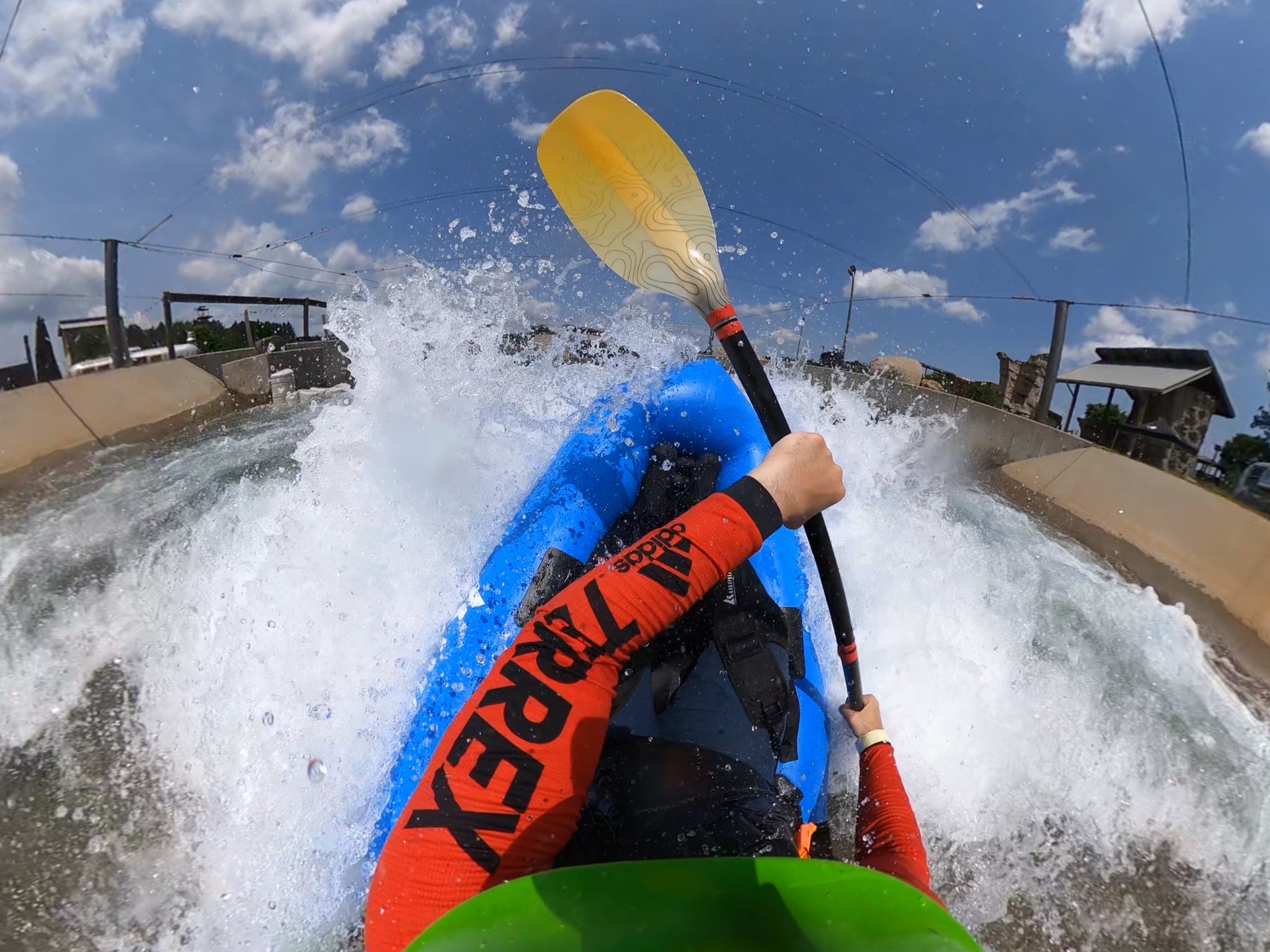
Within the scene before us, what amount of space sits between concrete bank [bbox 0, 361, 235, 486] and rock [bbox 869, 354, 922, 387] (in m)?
8.98

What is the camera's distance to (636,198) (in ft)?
7.30

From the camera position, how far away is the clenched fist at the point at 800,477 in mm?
1347

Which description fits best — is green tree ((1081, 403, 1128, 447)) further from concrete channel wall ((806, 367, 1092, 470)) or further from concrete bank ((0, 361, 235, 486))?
concrete bank ((0, 361, 235, 486))

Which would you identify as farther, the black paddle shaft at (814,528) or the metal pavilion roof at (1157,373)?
the metal pavilion roof at (1157,373)

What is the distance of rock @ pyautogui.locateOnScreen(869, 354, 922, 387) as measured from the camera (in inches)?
400

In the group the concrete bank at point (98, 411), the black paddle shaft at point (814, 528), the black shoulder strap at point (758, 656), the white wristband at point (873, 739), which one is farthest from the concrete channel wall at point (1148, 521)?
→ the concrete bank at point (98, 411)

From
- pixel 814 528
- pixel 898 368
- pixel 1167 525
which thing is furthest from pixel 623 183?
pixel 898 368

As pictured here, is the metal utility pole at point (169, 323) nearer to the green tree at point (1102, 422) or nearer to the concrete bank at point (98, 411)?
the concrete bank at point (98, 411)

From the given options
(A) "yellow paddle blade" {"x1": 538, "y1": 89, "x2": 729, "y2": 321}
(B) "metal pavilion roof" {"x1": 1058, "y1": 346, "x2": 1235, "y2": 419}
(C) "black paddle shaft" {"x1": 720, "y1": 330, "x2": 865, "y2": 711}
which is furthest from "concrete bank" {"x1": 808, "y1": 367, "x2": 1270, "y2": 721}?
(A) "yellow paddle blade" {"x1": 538, "y1": 89, "x2": 729, "y2": 321}

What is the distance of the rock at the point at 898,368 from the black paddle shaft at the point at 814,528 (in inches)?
328

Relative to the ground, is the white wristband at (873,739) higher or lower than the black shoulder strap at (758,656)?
lower

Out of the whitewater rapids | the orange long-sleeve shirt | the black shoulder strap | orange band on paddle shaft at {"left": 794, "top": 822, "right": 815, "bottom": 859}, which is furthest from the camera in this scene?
the whitewater rapids

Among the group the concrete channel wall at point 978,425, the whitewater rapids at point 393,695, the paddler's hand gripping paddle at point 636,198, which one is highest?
the paddler's hand gripping paddle at point 636,198

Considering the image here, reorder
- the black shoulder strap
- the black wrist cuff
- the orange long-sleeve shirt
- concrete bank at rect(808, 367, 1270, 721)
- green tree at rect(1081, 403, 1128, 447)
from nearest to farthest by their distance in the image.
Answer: the orange long-sleeve shirt < the black wrist cuff < the black shoulder strap < concrete bank at rect(808, 367, 1270, 721) < green tree at rect(1081, 403, 1128, 447)
